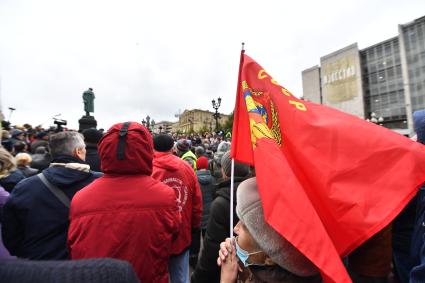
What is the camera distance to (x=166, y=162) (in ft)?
11.1

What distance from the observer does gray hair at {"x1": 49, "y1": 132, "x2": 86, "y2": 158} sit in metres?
2.55

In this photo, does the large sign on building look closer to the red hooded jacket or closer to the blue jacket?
the red hooded jacket

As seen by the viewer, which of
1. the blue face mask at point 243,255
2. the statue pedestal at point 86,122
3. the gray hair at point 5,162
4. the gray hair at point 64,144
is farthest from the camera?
the statue pedestal at point 86,122

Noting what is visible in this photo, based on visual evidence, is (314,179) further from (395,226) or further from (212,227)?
(395,226)

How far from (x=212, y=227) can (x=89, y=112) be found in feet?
54.3

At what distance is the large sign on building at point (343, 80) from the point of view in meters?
56.3

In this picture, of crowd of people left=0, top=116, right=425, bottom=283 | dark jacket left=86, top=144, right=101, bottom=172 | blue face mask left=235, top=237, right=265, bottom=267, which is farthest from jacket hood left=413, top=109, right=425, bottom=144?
dark jacket left=86, top=144, right=101, bottom=172

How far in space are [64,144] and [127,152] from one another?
105 centimetres

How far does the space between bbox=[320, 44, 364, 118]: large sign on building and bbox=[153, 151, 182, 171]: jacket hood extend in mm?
58486

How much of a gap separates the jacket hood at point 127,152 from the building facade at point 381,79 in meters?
47.0

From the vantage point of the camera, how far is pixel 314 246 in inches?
50.4

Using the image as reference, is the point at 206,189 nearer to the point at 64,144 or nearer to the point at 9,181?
the point at 64,144

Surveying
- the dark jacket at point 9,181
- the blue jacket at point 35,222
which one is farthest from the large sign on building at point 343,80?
the blue jacket at point 35,222

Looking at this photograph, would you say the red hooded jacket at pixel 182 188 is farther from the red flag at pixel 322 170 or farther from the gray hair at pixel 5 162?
the gray hair at pixel 5 162
